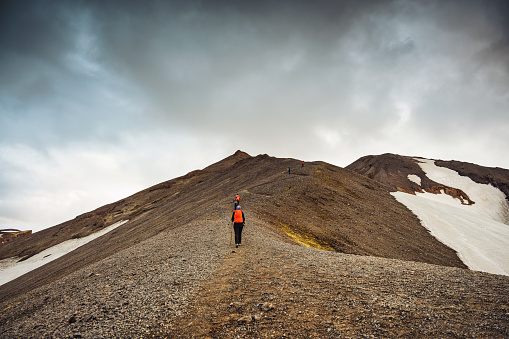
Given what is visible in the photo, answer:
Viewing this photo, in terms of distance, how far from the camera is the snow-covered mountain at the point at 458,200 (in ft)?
102

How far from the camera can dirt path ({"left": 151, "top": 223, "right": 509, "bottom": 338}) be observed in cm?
555

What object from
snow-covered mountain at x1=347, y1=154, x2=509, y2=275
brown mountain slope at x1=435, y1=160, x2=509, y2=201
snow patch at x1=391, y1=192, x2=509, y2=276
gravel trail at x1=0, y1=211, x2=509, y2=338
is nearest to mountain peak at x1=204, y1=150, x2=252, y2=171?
snow-covered mountain at x1=347, y1=154, x2=509, y2=275

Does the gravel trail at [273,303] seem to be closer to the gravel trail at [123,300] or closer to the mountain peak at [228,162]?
the gravel trail at [123,300]

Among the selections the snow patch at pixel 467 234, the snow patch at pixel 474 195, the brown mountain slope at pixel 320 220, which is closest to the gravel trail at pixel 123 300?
the brown mountain slope at pixel 320 220

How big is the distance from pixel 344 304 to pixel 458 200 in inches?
3154

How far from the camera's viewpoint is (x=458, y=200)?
6712 centimetres

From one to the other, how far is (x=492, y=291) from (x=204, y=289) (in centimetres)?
817

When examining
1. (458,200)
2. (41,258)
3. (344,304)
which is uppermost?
(344,304)

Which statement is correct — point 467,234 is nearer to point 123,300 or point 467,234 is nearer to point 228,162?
point 123,300

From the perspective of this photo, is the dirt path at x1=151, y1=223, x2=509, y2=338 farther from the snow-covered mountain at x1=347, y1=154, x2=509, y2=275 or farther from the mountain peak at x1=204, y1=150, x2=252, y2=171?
the mountain peak at x1=204, y1=150, x2=252, y2=171

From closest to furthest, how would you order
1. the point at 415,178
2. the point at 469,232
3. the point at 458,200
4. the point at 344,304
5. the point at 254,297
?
the point at 344,304 → the point at 254,297 → the point at 469,232 → the point at 458,200 → the point at 415,178

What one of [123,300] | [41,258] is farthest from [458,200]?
[41,258]

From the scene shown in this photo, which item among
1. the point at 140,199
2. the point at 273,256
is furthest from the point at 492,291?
the point at 140,199

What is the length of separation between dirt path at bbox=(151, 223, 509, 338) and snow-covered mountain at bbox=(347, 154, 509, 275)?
1046 inches
